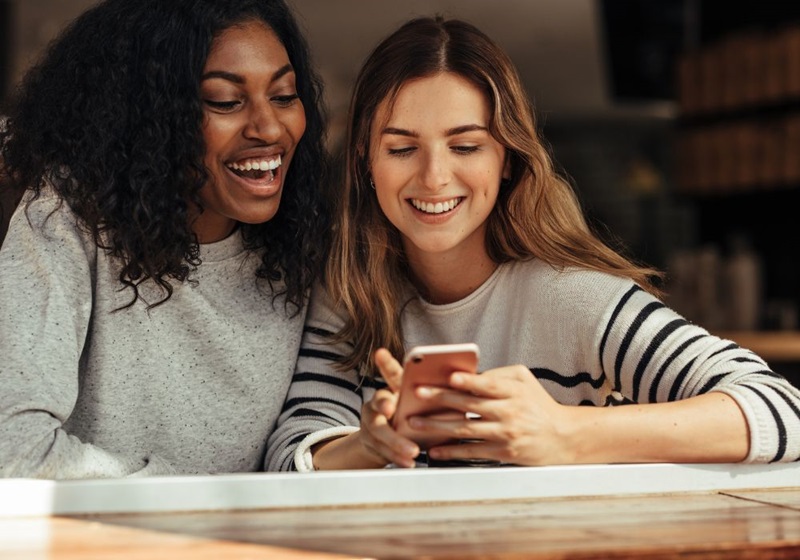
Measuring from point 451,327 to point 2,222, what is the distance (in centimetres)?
95

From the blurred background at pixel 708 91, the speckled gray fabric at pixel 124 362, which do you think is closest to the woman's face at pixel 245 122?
the speckled gray fabric at pixel 124 362

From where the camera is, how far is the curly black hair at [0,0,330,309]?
70.6 inches

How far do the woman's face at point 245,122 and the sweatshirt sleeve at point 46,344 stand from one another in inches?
10.7

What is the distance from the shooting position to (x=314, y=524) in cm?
118

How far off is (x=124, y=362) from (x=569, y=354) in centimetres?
81

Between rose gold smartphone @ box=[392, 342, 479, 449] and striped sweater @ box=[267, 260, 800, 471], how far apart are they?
0.31 meters

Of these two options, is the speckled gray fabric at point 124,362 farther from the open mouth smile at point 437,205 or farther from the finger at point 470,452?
the finger at point 470,452

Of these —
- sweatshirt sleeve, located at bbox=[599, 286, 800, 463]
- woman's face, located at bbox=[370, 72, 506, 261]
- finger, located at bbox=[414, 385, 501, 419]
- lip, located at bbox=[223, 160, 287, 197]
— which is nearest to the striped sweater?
sweatshirt sleeve, located at bbox=[599, 286, 800, 463]

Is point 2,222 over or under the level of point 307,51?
under

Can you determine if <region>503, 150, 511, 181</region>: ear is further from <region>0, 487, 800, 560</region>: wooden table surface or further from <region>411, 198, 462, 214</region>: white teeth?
<region>0, 487, 800, 560</region>: wooden table surface

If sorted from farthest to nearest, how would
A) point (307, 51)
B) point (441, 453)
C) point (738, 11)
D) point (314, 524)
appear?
point (738, 11) < point (307, 51) < point (441, 453) < point (314, 524)

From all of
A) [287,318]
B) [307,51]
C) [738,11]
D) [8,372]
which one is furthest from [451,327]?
[738,11]

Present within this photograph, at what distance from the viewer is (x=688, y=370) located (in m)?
1.70

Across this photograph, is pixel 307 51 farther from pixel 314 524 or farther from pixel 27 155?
pixel 314 524
